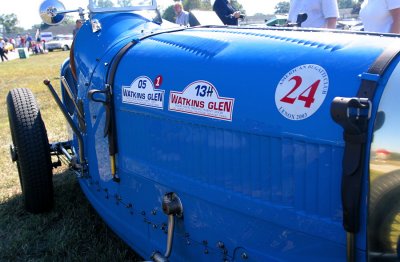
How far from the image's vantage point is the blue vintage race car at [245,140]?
1379mm

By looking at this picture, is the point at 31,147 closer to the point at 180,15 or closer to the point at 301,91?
the point at 180,15

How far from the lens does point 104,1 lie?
3166mm

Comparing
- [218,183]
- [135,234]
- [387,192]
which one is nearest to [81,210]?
[135,234]

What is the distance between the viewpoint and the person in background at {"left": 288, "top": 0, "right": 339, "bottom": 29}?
347 centimetres

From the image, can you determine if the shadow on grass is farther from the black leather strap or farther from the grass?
the black leather strap

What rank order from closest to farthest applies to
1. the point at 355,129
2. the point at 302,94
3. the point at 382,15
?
the point at 355,129 < the point at 302,94 < the point at 382,15

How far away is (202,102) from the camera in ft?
6.19

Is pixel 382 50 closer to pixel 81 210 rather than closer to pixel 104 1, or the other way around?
pixel 104 1

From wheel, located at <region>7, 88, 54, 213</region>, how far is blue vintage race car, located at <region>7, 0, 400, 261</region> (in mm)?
412

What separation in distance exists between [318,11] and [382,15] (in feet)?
2.37

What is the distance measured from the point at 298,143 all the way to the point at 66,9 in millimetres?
2396

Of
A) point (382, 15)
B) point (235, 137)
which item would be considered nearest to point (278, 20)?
point (382, 15)

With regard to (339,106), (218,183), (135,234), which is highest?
(339,106)

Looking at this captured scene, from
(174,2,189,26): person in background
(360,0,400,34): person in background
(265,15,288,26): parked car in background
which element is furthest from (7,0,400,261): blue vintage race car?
(265,15,288,26): parked car in background
